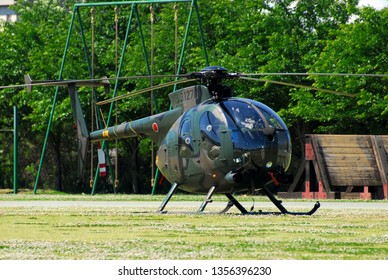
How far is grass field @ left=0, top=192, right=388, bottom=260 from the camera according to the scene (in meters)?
14.6

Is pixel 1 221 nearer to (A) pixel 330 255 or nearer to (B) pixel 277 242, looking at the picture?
(B) pixel 277 242

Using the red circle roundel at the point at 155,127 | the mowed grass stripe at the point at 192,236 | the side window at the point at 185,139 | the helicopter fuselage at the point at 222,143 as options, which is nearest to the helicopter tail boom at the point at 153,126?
the red circle roundel at the point at 155,127

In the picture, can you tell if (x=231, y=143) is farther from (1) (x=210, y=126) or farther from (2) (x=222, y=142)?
(1) (x=210, y=126)

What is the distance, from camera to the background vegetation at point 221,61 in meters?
50.7

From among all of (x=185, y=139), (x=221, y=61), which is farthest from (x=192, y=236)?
(x=221, y=61)

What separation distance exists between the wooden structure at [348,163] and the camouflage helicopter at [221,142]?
1576cm

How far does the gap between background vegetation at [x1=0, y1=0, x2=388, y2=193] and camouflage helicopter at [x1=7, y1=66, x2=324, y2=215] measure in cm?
2429

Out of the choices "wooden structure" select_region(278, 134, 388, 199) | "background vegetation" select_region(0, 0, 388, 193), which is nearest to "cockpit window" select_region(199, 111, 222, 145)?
"wooden structure" select_region(278, 134, 388, 199)

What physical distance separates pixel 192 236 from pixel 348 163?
80.5ft

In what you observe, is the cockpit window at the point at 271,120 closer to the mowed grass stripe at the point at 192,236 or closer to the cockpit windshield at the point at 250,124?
the cockpit windshield at the point at 250,124

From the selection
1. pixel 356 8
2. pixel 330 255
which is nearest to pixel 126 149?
pixel 356 8

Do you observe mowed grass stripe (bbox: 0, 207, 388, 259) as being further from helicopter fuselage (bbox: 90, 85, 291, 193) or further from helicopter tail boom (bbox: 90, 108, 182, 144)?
helicopter tail boom (bbox: 90, 108, 182, 144)

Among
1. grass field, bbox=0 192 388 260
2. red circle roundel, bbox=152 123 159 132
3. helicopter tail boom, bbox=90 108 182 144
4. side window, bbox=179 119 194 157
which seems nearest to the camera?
grass field, bbox=0 192 388 260

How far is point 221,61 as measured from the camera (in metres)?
55.7
